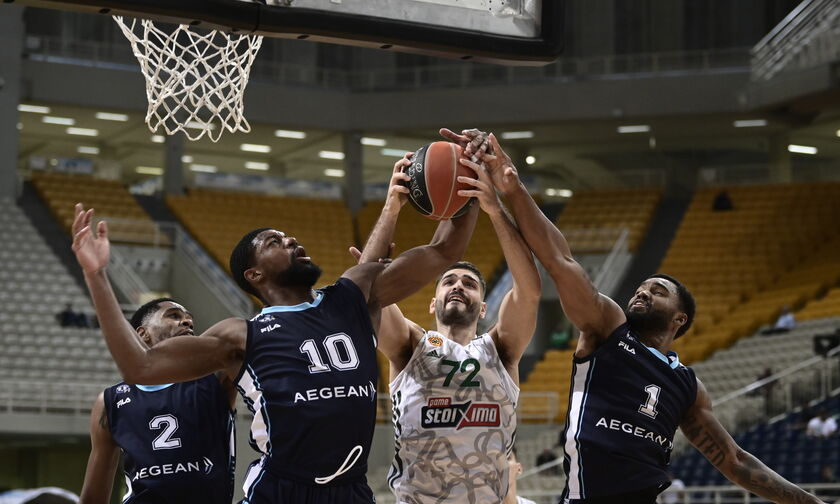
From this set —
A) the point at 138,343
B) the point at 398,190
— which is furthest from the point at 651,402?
the point at 138,343

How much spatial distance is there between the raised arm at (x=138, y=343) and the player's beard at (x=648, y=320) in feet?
6.23

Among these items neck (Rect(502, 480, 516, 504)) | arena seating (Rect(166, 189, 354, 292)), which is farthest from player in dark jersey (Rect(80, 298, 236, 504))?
arena seating (Rect(166, 189, 354, 292))

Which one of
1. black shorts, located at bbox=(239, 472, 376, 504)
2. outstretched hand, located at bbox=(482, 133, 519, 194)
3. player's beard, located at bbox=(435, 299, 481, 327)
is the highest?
outstretched hand, located at bbox=(482, 133, 519, 194)

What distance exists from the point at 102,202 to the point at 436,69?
23.8 feet

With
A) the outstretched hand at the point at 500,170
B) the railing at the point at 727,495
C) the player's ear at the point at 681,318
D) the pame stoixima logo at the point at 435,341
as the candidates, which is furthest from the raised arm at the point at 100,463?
the railing at the point at 727,495

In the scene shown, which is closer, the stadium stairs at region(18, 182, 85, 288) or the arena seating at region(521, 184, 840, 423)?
the arena seating at region(521, 184, 840, 423)

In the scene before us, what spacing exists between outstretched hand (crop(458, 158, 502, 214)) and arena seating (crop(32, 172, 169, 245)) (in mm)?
17535

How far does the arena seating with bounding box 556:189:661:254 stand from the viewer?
76.9 feet

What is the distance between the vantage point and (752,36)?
25047 millimetres

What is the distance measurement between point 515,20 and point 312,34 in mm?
915

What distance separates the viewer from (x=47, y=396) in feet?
57.3

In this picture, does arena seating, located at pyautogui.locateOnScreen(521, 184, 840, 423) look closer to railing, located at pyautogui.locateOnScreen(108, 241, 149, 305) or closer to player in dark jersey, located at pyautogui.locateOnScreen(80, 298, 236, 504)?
railing, located at pyautogui.locateOnScreen(108, 241, 149, 305)

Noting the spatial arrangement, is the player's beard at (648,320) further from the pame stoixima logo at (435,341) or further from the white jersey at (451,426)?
the pame stoixima logo at (435,341)

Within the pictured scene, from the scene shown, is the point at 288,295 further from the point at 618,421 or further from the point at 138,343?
the point at 618,421
